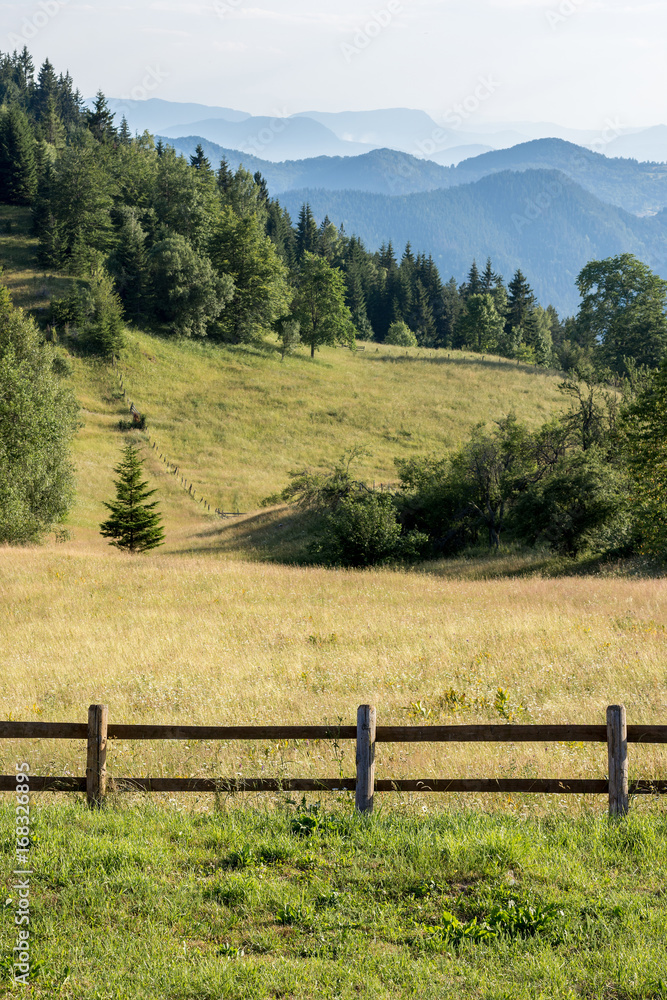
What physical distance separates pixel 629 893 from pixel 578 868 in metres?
0.42

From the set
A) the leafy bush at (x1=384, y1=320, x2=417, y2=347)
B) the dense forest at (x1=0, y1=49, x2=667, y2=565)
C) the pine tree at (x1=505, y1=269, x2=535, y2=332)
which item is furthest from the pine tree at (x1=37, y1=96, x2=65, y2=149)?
the pine tree at (x1=505, y1=269, x2=535, y2=332)

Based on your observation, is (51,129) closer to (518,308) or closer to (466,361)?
(518,308)

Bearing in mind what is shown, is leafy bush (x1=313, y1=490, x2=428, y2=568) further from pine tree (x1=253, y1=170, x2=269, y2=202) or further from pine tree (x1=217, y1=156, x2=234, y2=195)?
pine tree (x1=253, y1=170, x2=269, y2=202)

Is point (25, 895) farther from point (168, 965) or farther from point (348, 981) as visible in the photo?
point (348, 981)

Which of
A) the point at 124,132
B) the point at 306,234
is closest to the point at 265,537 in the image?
the point at 306,234

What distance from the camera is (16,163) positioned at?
101688 mm

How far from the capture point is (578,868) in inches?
229

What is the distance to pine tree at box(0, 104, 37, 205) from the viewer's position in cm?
10106

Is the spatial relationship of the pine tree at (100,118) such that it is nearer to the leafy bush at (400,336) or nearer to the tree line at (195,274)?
the tree line at (195,274)

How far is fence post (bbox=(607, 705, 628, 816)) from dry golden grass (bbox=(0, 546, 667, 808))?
610 mm

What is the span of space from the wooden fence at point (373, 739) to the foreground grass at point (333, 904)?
0.27m

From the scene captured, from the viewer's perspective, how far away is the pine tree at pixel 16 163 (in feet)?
332

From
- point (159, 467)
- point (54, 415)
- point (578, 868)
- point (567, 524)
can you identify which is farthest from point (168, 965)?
point (159, 467)

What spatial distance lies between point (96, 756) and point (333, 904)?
278 centimetres
